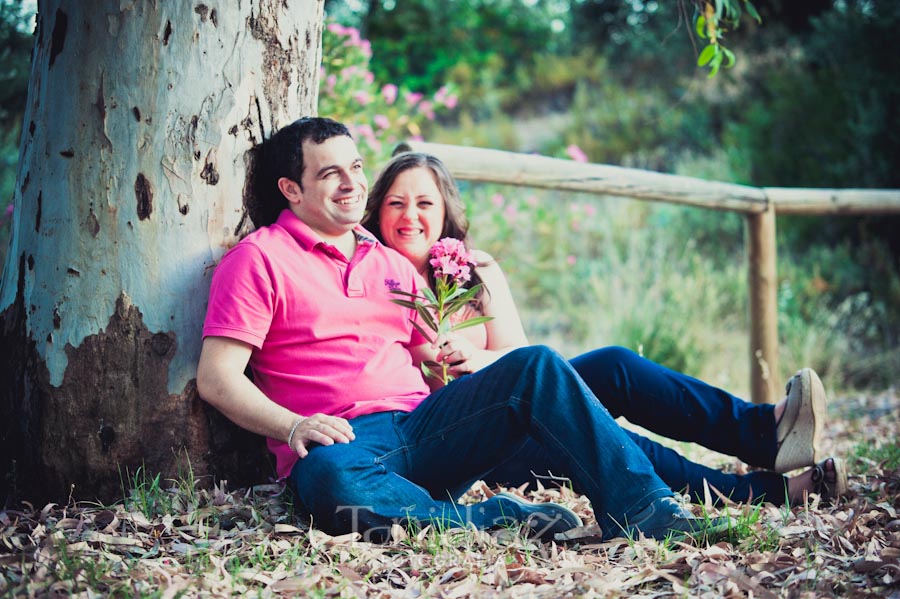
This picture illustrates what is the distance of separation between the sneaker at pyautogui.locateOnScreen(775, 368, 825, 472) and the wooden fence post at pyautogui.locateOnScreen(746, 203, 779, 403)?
1829 millimetres

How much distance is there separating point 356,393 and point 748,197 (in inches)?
115

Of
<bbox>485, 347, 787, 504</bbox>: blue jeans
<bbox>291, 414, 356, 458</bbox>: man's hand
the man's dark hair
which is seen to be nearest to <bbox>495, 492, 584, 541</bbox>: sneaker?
<bbox>485, 347, 787, 504</bbox>: blue jeans

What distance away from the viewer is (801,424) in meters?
2.89

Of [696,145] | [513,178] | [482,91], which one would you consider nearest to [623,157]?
[696,145]

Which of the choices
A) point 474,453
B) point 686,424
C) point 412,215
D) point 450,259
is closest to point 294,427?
point 474,453

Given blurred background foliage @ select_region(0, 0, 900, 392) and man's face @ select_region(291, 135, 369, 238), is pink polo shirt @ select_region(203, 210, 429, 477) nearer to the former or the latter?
man's face @ select_region(291, 135, 369, 238)

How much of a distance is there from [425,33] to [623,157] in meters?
4.39

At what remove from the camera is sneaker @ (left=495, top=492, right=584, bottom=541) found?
251cm

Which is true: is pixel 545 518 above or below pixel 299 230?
below

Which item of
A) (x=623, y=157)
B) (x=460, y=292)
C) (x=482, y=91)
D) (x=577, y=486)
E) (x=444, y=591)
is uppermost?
(x=482, y=91)

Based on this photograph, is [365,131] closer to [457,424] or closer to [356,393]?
[356,393]

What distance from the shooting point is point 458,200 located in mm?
3256

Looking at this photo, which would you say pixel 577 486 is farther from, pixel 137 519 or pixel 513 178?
pixel 513 178

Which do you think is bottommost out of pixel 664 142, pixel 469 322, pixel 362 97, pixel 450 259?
pixel 469 322
